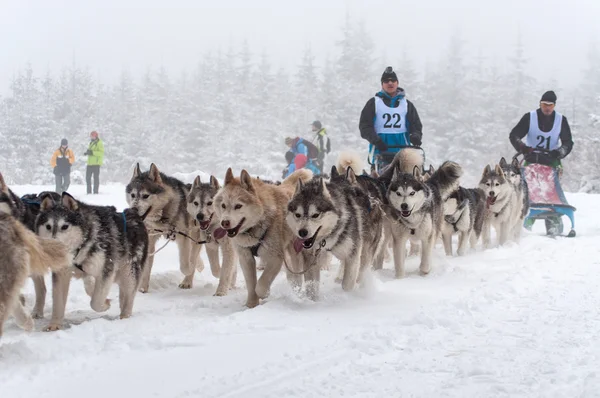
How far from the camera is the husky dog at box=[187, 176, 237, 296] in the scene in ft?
18.5

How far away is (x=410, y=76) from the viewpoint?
40.9 meters

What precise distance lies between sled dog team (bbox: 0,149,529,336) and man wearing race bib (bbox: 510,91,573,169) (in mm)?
2865

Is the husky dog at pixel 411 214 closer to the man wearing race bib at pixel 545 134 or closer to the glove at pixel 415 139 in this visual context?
the glove at pixel 415 139

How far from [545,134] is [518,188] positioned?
1.28m

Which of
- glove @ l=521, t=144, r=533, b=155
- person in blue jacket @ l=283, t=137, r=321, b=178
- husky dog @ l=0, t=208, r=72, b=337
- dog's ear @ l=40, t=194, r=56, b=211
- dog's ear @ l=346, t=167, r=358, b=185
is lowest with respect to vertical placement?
husky dog @ l=0, t=208, r=72, b=337

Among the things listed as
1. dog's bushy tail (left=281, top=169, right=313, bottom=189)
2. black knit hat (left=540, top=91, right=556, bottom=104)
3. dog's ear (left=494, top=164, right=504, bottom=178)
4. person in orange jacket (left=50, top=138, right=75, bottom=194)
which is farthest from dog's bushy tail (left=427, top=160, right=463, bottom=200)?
person in orange jacket (left=50, top=138, right=75, bottom=194)

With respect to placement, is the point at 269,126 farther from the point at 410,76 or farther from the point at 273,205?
the point at 273,205

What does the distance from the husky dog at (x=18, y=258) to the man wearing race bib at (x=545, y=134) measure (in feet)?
25.4

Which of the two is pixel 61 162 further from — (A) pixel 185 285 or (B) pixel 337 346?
(B) pixel 337 346

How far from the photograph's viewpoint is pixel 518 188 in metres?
8.97

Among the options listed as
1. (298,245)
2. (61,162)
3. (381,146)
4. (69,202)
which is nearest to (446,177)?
(381,146)

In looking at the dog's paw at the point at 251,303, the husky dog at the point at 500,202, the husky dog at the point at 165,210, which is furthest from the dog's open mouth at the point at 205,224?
the husky dog at the point at 500,202

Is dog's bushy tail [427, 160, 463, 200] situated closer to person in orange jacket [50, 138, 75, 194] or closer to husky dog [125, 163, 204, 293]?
husky dog [125, 163, 204, 293]

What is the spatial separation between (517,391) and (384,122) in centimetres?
526
